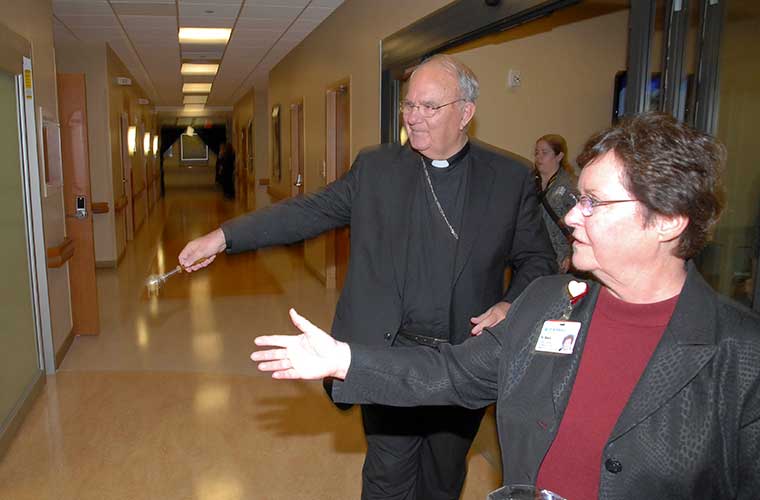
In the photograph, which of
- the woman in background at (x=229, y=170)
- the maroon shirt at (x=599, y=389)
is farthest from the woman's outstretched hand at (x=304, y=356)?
the woman in background at (x=229, y=170)

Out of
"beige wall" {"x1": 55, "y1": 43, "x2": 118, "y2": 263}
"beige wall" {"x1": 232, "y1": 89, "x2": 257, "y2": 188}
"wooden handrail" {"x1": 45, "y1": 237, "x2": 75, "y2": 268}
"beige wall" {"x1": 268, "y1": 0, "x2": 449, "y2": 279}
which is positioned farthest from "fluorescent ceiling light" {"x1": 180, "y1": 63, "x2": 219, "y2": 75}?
"wooden handrail" {"x1": 45, "y1": 237, "x2": 75, "y2": 268}

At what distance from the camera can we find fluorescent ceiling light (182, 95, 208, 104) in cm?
1959

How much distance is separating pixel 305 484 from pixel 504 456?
203 cm

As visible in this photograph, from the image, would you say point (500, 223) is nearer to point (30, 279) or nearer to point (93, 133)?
point (30, 279)

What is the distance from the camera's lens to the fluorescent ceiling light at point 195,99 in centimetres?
1959

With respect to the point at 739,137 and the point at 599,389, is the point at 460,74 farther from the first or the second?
the point at 599,389

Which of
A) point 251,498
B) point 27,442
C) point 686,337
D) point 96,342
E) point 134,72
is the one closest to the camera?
point 686,337

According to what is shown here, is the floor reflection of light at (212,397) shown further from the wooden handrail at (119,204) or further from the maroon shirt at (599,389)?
the wooden handrail at (119,204)

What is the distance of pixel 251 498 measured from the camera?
3158mm

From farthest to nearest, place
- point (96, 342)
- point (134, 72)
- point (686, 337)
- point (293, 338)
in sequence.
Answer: point (134, 72), point (96, 342), point (293, 338), point (686, 337)

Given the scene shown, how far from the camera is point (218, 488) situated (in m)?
3.25

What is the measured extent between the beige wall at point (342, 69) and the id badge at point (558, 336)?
3262 millimetres

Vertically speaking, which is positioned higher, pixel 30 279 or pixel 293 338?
pixel 293 338

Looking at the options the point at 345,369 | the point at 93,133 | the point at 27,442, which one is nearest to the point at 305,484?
the point at 27,442
